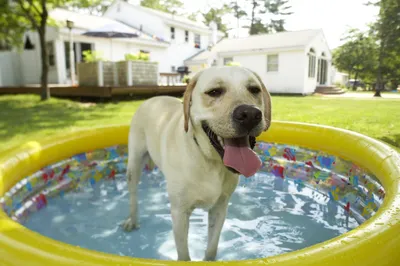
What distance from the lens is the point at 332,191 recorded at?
3.86 meters

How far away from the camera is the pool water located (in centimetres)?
289

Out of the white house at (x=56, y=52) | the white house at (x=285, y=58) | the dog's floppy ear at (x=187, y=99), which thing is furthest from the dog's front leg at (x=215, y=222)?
the white house at (x=285, y=58)

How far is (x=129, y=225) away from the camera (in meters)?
3.20

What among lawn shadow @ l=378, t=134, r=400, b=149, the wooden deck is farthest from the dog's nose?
the wooden deck

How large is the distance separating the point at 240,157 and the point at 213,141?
0.63ft

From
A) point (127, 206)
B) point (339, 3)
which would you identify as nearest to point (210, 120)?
point (127, 206)

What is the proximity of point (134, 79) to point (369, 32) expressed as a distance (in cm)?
853

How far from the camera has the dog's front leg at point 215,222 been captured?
233cm

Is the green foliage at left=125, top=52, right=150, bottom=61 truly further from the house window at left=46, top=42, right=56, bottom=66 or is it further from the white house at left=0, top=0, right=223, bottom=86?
the house window at left=46, top=42, right=56, bottom=66

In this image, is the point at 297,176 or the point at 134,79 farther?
the point at 134,79

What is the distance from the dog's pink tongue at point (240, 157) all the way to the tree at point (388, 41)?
5280mm

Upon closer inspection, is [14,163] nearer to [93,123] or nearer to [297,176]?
[297,176]

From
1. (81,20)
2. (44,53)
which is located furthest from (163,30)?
(44,53)

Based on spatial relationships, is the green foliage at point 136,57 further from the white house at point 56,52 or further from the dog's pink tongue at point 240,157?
the dog's pink tongue at point 240,157
